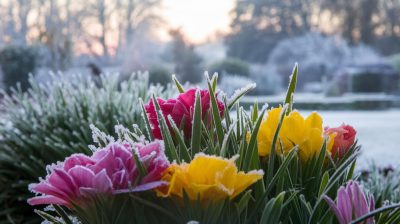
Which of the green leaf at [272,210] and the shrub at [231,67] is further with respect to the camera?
the shrub at [231,67]

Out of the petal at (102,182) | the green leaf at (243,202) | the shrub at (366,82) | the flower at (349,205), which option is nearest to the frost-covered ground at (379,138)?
the flower at (349,205)

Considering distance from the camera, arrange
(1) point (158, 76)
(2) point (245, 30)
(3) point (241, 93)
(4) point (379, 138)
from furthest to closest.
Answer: (2) point (245, 30) → (1) point (158, 76) → (4) point (379, 138) → (3) point (241, 93)

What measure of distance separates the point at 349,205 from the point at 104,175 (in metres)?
0.44

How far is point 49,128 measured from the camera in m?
3.02

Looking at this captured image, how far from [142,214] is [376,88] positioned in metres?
18.3

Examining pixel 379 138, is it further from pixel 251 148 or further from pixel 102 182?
pixel 102 182

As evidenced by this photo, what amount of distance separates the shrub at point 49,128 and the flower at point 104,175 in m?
1.67

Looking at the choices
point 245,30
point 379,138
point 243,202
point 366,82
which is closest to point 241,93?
point 243,202

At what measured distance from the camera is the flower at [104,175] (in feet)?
3.08

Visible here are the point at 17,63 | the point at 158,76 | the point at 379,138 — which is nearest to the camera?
the point at 379,138

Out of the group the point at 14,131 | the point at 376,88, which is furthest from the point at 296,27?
the point at 14,131

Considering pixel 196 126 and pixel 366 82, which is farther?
pixel 366 82

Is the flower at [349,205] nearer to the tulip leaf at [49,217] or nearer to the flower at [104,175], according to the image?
the flower at [104,175]

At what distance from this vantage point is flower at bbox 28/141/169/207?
938 mm
